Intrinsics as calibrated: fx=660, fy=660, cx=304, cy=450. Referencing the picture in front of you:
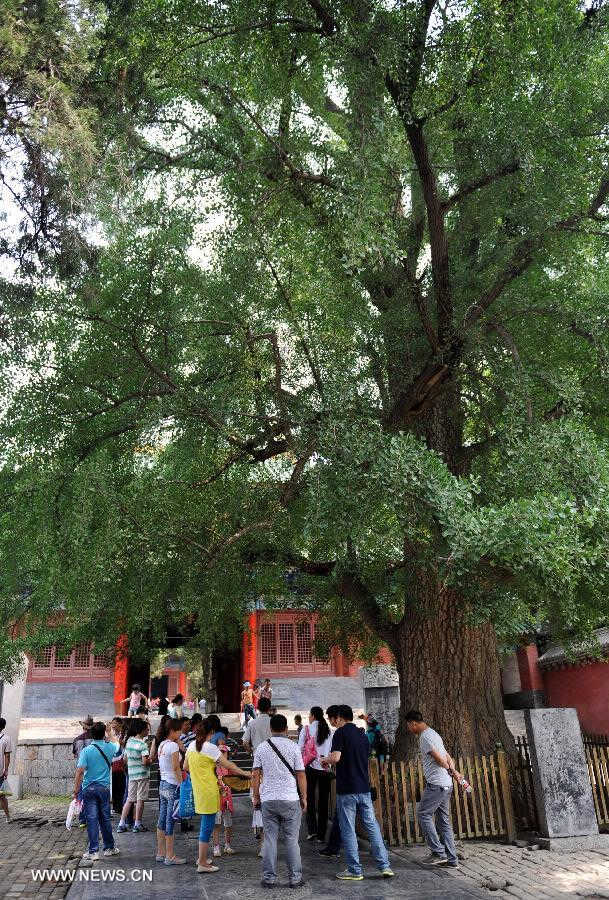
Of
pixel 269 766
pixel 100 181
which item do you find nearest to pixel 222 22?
pixel 100 181

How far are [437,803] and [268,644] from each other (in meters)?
16.2

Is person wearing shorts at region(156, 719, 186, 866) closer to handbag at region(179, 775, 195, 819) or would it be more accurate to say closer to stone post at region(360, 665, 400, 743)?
handbag at region(179, 775, 195, 819)

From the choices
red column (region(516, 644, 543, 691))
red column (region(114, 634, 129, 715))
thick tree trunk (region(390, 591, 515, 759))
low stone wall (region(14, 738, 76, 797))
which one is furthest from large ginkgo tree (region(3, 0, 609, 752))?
red column (region(114, 634, 129, 715))

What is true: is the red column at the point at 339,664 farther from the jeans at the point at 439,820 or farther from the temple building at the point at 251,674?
the jeans at the point at 439,820

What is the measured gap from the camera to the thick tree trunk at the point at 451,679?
30.7ft

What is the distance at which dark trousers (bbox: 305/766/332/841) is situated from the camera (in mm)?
8109

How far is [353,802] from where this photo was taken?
20.6 ft

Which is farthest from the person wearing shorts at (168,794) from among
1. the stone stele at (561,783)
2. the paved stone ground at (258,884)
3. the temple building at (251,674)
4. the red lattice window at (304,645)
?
the red lattice window at (304,645)

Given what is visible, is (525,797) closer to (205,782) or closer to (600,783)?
(600,783)

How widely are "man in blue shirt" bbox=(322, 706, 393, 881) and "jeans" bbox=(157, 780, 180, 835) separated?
1.90m

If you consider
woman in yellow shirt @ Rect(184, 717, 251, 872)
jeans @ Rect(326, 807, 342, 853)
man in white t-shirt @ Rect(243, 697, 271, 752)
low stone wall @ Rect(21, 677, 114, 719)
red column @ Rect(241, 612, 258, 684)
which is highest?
red column @ Rect(241, 612, 258, 684)

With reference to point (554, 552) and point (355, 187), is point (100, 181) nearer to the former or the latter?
point (355, 187)

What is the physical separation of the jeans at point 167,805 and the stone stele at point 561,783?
4152 mm

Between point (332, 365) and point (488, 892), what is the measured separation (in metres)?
6.21
